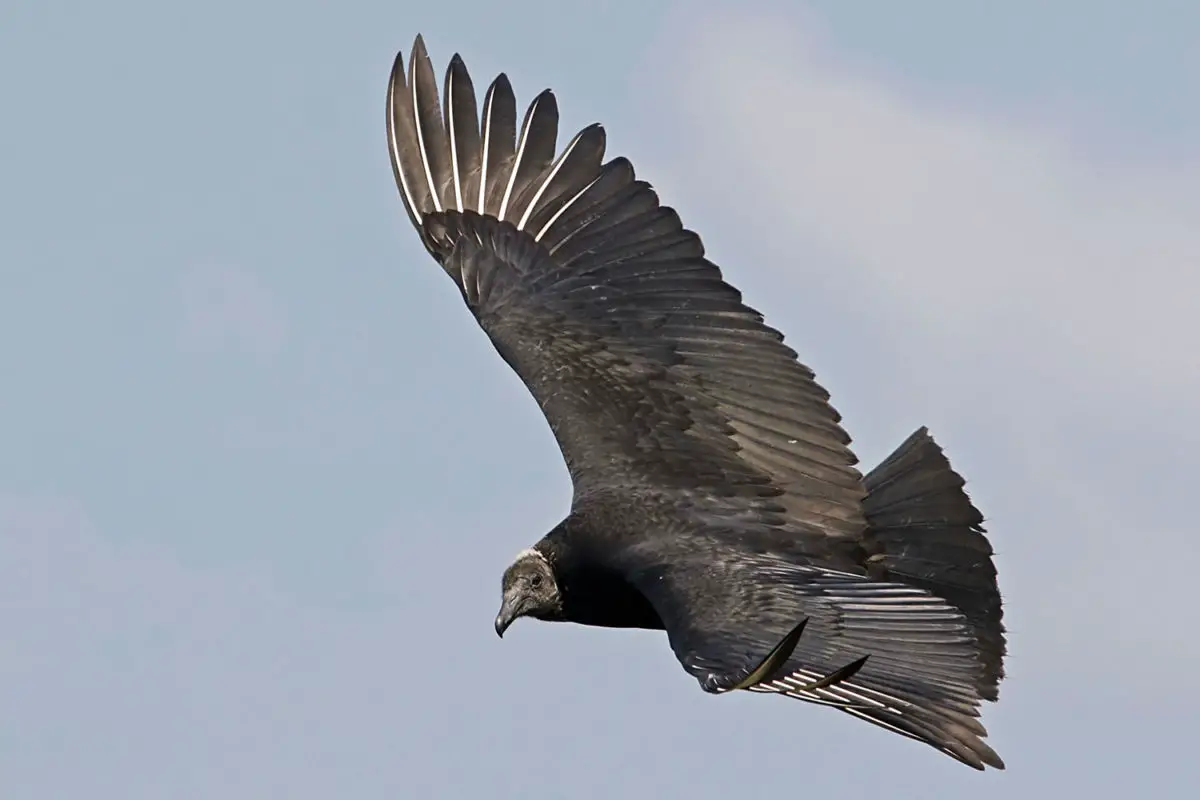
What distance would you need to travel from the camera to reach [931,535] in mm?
12023

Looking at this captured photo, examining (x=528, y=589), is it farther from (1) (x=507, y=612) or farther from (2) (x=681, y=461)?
(2) (x=681, y=461)

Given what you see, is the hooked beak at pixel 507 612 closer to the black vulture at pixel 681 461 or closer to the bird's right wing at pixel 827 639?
the black vulture at pixel 681 461

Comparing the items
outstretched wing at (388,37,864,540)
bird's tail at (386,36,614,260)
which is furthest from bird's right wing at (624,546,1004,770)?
bird's tail at (386,36,614,260)

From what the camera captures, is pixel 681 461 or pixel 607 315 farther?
pixel 607 315

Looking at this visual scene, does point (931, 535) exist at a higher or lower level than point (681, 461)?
higher

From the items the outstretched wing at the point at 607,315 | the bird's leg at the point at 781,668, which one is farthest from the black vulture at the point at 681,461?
the bird's leg at the point at 781,668

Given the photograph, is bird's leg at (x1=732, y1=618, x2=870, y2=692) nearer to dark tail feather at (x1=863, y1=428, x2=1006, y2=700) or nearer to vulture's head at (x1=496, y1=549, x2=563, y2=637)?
dark tail feather at (x1=863, y1=428, x2=1006, y2=700)

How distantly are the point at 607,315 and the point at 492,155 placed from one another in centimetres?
129

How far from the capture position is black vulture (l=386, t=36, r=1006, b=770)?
10.4m

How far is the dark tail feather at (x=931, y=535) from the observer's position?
11.8 m

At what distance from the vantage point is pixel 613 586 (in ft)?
38.3

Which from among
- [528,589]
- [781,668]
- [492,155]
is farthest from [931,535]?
[492,155]

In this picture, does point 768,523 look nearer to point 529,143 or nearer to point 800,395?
point 800,395

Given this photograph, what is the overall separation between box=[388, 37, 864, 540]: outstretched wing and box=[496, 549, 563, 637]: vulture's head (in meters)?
0.46
